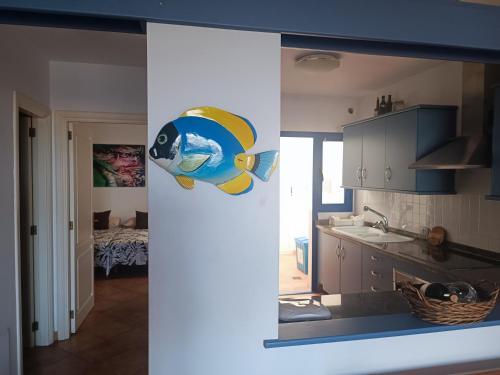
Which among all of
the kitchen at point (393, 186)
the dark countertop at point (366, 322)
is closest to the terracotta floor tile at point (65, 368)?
the kitchen at point (393, 186)

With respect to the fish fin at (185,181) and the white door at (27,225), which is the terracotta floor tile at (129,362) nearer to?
the white door at (27,225)

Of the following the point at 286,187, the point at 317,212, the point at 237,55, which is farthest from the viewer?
the point at 286,187

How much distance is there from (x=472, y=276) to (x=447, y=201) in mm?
1054

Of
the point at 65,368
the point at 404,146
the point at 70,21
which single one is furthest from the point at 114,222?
the point at 70,21

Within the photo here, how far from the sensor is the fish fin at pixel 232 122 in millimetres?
1286

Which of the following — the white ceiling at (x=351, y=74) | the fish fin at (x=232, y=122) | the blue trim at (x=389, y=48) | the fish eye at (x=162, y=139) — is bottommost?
the fish eye at (x=162, y=139)

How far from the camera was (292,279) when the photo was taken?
516 centimetres

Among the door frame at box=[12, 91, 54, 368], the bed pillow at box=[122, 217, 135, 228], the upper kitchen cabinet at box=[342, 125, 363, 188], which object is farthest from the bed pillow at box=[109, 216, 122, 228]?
the upper kitchen cabinet at box=[342, 125, 363, 188]

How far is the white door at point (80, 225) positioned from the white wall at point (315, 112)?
7.63ft

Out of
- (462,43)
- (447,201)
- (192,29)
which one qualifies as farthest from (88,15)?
(447,201)

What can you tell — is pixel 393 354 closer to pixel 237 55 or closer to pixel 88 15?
pixel 237 55

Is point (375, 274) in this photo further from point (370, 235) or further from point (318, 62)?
point (318, 62)

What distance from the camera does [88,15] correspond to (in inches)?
47.1

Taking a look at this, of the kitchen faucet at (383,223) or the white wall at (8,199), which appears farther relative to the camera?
the kitchen faucet at (383,223)
